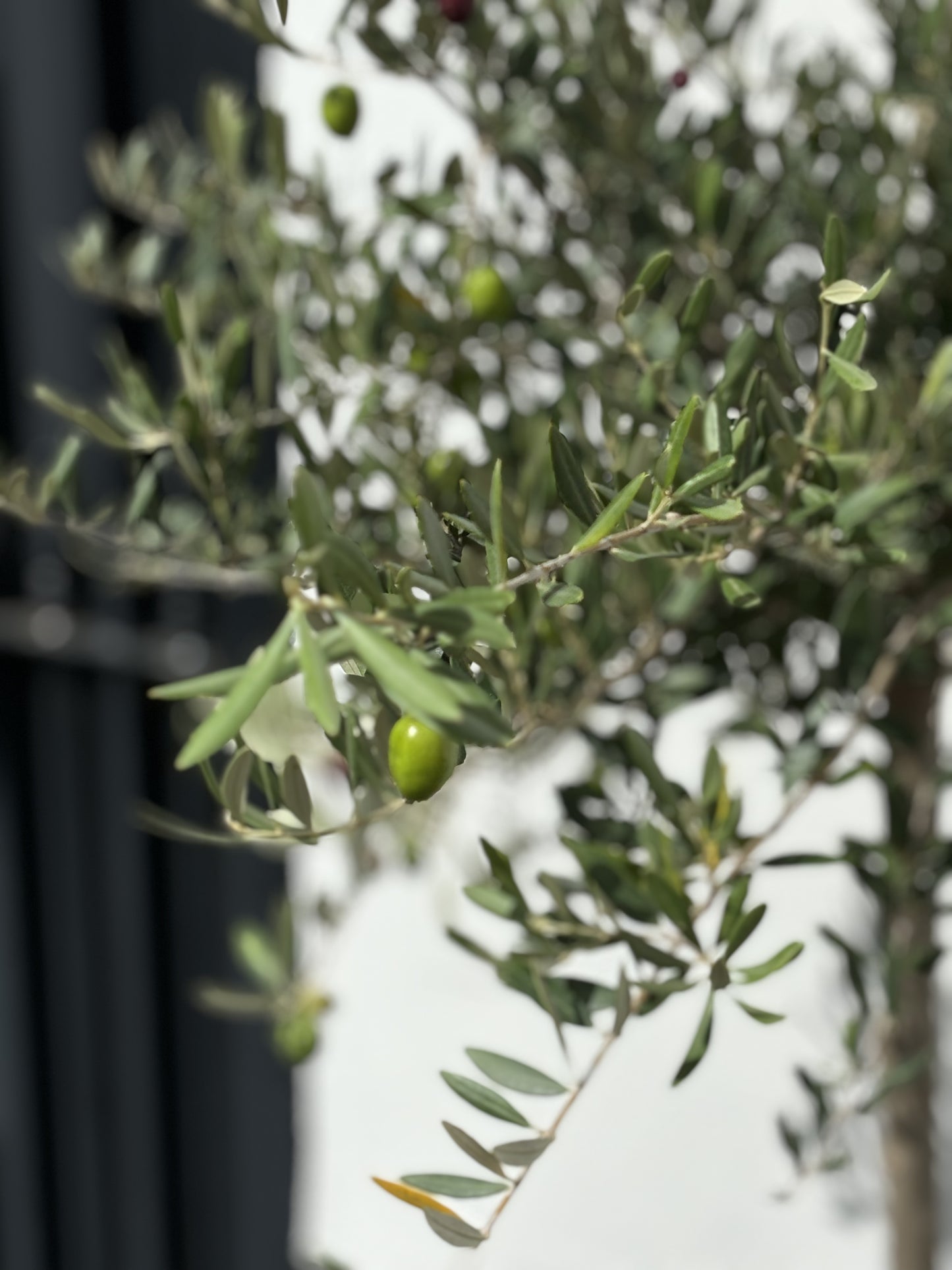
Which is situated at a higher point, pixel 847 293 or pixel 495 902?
pixel 847 293

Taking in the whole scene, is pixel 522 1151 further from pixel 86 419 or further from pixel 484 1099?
pixel 86 419

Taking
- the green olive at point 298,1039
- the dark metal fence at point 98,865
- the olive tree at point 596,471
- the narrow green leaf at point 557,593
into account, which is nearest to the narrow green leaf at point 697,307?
the olive tree at point 596,471

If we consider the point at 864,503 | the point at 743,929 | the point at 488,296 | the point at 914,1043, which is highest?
the point at 488,296

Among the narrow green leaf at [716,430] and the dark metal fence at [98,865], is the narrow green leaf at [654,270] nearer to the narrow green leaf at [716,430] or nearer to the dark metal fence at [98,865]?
the narrow green leaf at [716,430]

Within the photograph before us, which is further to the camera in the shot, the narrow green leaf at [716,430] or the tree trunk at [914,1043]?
the tree trunk at [914,1043]

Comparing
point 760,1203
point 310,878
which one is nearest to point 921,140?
point 760,1203

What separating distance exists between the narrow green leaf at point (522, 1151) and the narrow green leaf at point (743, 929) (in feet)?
0.20

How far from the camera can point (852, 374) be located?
24cm

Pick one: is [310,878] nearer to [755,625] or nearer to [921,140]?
[755,625]

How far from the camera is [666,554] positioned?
9.4 inches

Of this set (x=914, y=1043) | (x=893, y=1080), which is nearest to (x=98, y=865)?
(x=914, y=1043)

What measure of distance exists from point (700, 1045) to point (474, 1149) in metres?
0.06

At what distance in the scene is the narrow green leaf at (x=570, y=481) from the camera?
235mm

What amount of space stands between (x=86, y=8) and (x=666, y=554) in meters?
1.44
